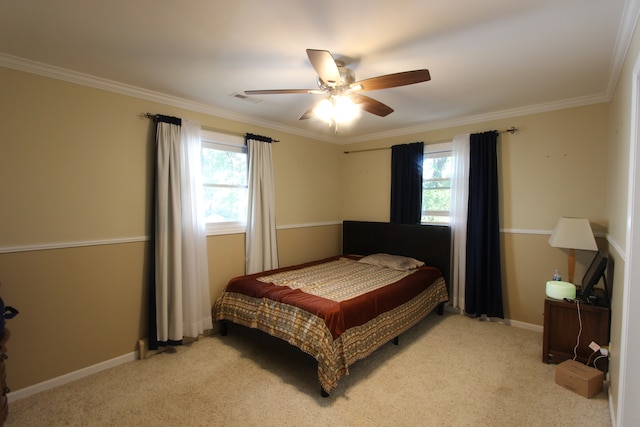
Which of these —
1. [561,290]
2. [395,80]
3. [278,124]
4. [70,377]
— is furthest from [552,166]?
[70,377]

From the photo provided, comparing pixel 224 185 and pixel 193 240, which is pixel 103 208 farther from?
pixel 224 185

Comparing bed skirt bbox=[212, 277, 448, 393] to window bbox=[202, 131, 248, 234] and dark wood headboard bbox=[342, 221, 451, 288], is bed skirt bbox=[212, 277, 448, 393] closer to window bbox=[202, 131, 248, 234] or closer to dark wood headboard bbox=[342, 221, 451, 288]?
dark wood headboard bbox=[342, 221, 451, 288]

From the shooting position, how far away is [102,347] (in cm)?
268

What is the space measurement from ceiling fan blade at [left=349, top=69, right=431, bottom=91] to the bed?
5.53 ft

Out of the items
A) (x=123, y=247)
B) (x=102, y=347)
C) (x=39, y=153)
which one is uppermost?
(x=39, y=153)

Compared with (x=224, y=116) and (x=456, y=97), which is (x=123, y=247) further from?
(x=456, y=97)

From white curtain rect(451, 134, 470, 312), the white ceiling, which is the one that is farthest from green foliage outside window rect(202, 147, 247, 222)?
white curtain rect(451, 134, 470, 312)

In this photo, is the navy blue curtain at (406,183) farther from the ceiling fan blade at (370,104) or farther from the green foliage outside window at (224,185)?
the green foliage outside window at (224,185)

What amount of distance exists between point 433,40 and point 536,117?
85.3 inches

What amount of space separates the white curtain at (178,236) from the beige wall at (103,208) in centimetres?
17

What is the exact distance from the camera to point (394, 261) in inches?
154

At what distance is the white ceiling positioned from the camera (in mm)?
1670

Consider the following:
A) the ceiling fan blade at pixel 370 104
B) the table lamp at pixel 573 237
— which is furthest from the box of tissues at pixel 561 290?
the ceiling fan blade at pixel 370 104

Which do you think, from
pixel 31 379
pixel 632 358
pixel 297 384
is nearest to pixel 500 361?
pixel 632 358
